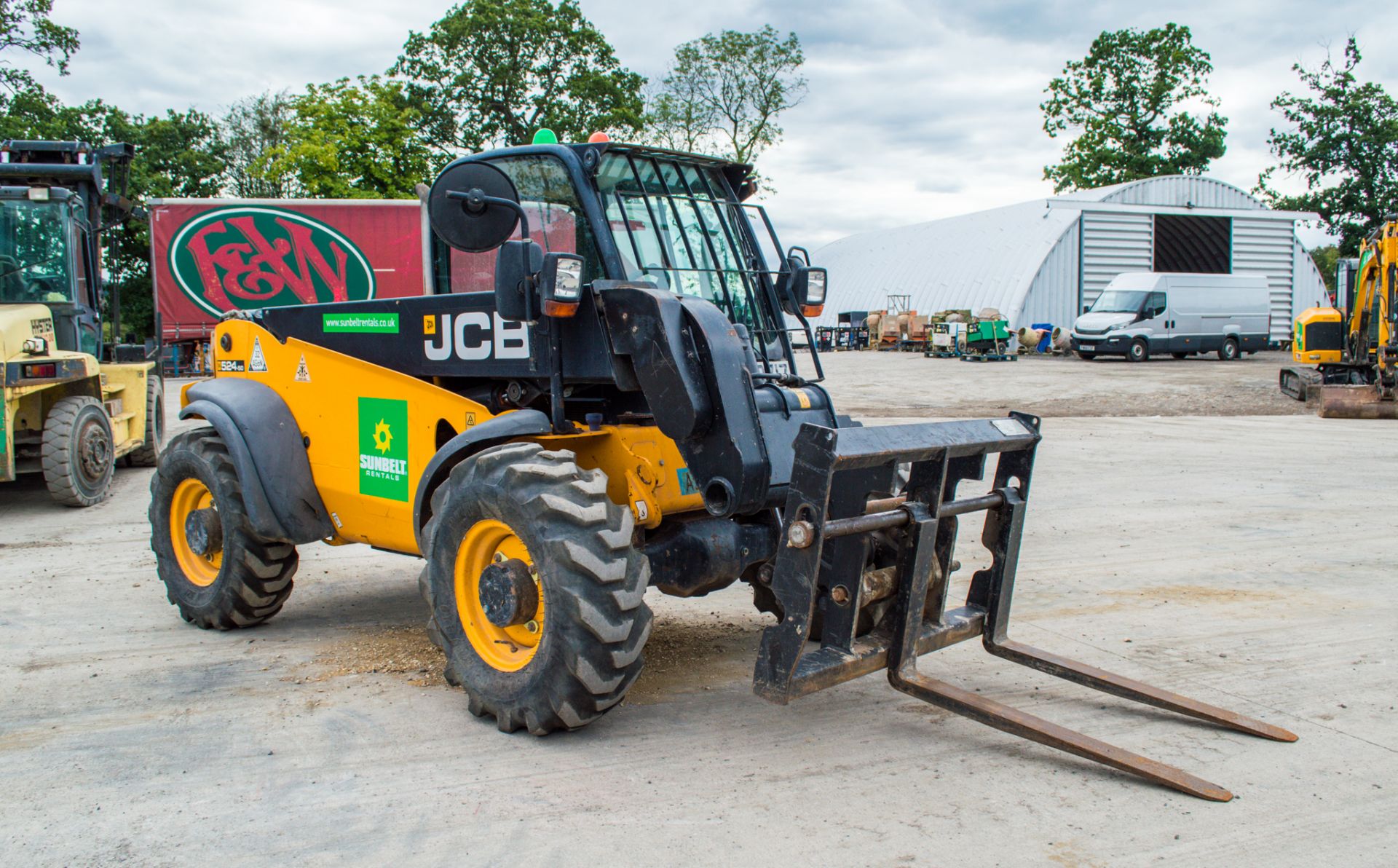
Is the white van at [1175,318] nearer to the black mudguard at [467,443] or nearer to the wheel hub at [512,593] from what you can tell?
the black mudguard at [467,443]

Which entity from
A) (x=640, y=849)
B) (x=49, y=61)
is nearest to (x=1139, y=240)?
(x=49, y=61)

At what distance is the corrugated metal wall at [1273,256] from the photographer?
4247 cm

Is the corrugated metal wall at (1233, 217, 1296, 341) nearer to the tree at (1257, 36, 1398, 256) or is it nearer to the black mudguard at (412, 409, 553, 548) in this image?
the tree at (1257, 36, 1398, 256)

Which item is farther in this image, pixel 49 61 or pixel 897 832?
pixel 49 61

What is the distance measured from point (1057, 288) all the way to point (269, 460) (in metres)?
38.4

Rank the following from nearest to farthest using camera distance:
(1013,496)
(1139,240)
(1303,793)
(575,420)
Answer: (1303,793) → (1013,496) → (575,420) → (1139,240)

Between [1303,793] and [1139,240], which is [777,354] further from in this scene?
[1139,240]

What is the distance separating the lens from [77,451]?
1007cm

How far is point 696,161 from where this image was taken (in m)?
5.22

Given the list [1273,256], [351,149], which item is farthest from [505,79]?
[1273,256]

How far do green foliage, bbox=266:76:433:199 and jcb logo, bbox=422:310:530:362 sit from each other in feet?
94.9

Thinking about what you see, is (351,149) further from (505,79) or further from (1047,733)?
(1047,733)

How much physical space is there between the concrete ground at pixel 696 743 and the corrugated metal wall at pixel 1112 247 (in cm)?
3512

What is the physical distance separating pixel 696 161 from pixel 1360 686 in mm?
3793
